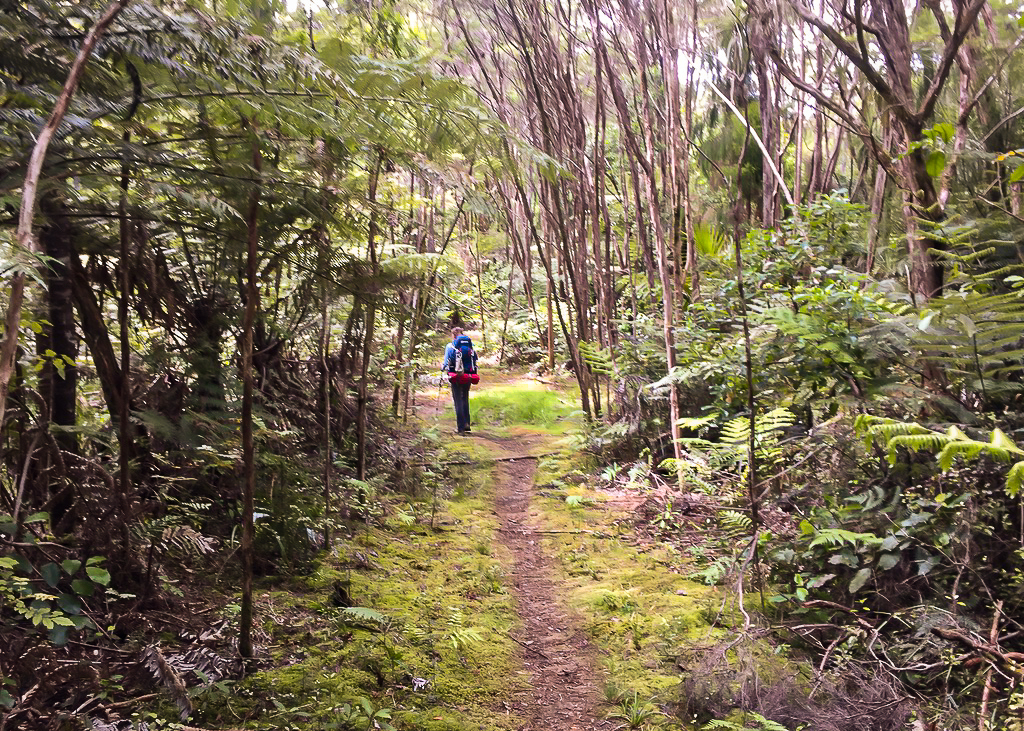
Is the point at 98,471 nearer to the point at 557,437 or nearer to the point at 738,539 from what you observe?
the point at 738,539

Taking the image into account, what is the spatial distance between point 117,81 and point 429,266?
446cm

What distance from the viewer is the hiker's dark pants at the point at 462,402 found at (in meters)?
9.52

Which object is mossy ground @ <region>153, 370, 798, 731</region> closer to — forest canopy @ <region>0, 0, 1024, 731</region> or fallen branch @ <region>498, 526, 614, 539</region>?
fallen branch @ <region>498, 526, 614, 539</region>

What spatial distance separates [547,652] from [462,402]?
18.7 ft

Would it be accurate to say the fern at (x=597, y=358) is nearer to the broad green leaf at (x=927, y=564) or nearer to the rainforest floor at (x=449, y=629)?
the rainforest floor at (x=449, y=629)

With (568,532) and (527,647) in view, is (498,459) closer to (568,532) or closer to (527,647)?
(568,532)

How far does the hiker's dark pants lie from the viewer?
9516 millimetres

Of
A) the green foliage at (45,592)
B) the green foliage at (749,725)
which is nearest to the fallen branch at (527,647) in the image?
the green foliage at (749,725)

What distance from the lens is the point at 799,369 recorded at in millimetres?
4727

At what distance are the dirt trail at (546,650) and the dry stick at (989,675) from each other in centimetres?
162

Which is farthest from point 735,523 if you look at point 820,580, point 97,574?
point 97,574

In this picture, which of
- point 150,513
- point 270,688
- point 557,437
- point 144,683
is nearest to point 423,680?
point 270,688

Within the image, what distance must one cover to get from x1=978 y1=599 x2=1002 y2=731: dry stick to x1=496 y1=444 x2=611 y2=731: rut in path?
5.31ft

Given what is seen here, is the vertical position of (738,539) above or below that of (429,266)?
below
